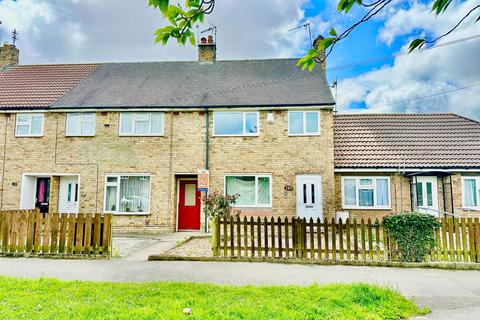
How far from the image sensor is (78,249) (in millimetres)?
8094

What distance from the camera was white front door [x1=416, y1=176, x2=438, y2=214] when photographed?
13984 millimetres

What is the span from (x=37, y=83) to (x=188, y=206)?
10.7 m

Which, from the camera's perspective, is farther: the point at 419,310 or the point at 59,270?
the point at 59,270

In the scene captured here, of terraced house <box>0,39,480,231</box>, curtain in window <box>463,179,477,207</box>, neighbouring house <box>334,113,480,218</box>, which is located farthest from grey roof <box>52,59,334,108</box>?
curtain in window <box>463,179,477,207</box>

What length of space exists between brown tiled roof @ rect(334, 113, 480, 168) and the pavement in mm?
7847

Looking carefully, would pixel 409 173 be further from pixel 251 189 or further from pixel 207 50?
Result: pixel 207 50

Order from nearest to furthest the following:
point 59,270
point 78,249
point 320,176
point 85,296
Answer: point 85,296 < point 59,270 < point 78,249 < point 320,176

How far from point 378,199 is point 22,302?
1316 centimetres

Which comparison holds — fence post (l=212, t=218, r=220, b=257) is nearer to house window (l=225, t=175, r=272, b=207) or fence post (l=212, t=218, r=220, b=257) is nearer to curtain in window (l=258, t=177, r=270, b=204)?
house window (l=225, t=175, r=272, b=207)

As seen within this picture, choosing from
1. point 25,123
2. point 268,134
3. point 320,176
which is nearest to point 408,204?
point 320,176

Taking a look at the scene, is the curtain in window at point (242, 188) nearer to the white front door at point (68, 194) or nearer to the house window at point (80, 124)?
the house window at point (80, 124)

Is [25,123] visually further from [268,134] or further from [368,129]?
[368,129]

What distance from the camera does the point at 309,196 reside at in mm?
13531

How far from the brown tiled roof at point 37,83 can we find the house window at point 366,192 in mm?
14282
